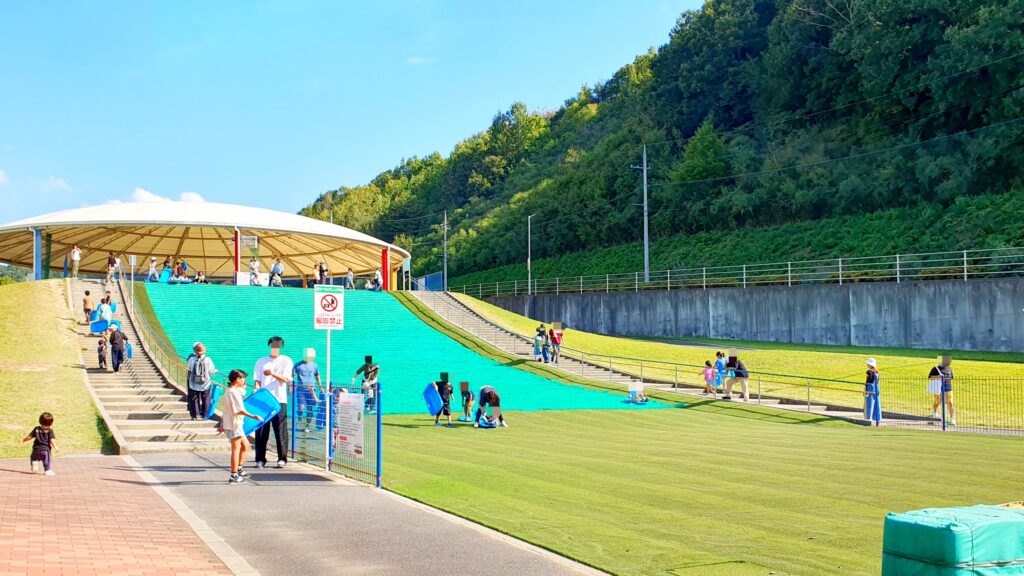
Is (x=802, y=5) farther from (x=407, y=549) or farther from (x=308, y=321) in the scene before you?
(x=407, y=549)

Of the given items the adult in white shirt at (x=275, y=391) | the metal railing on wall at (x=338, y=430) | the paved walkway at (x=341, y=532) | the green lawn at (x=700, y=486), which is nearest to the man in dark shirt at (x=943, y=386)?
the green lawn at (x=700, y=486)

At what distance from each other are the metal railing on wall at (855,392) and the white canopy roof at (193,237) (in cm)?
1927

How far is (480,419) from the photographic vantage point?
786 inches

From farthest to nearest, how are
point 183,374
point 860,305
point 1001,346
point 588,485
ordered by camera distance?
point 860,305
point 1001,346
point 183,374
point 588,485

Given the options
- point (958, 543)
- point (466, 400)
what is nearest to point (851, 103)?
point (466, 400)

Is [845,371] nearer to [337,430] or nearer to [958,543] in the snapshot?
[337,430]

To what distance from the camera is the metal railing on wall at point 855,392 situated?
879 inches

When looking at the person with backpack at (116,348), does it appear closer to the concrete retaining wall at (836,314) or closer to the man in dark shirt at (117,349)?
the man in dark shirt at (117,349)

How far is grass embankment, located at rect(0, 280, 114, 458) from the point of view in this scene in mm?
16188

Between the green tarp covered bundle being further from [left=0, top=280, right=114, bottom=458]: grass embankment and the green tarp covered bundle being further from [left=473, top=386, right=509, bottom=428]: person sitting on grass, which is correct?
[left=473, top=386, right=509, bottom=428]: person sitting on grass

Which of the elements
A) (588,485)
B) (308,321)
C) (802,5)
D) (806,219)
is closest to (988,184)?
(806,219)

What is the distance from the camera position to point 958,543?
4.67 m

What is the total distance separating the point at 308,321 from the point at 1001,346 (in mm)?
27468

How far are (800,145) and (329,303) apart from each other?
52.5 metres
